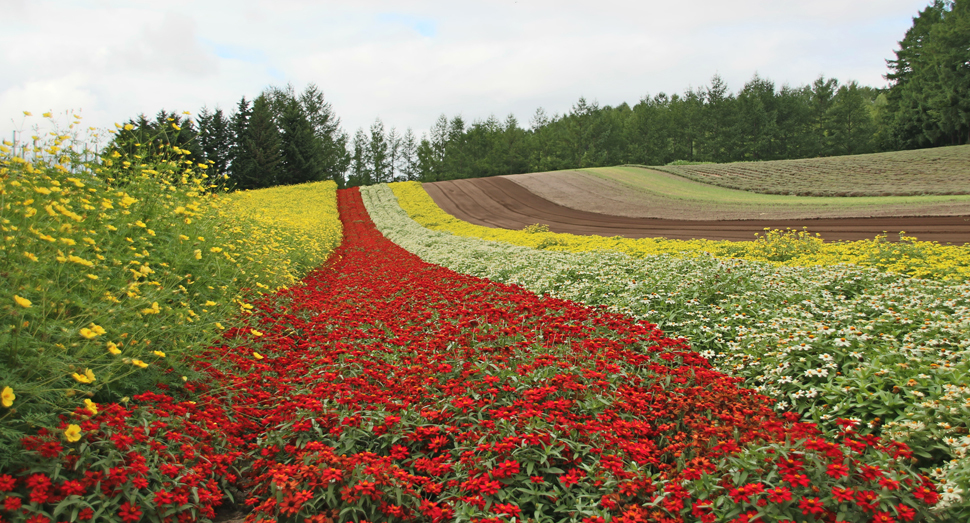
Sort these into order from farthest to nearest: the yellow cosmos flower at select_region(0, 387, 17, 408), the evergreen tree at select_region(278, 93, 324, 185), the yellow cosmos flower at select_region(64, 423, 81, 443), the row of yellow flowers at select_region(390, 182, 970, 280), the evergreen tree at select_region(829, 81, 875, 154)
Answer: the evergreen tree at select_region(829, 81, 875, 154) < the evergreen tree at select_region(278, 93, 324, 185) < the row of yellow flowers at select_region(390, 182, 970, 280) < the yellow cosmos flower at select_region(64, 423, 81, 443) < the yellow cosmos flower at select_region(0, 387, 17, 408)

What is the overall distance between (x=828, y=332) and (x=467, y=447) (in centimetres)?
328

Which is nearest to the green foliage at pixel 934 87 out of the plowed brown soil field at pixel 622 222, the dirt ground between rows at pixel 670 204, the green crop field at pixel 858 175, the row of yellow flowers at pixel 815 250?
the green crop field at pixel 858 175

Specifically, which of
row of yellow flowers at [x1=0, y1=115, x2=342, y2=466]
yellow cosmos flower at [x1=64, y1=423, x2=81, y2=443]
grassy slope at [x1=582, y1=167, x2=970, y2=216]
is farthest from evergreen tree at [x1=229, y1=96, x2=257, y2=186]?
yellow cosmos flower at [x1=64, y1=423, x2=81, y2=443]

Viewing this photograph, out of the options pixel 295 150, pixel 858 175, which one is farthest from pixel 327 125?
pixel 858 175

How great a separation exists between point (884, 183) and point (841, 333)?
28213mm

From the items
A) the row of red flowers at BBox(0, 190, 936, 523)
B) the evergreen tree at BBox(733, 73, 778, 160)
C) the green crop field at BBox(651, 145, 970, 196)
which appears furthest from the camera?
the evergreen tree at BBox(733, 73, 778, 160)

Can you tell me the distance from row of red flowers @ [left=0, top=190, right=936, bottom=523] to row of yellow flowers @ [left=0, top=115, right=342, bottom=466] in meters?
0.26

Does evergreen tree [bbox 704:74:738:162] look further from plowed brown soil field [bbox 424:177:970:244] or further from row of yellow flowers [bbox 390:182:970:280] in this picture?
row of yellow flowers [bbox 390:182:970:280]

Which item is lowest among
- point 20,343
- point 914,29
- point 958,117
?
point 20,343

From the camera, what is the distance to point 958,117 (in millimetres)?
39875

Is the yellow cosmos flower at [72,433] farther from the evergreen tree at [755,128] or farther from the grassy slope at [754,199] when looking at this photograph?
the evergreen tree at [755,128]

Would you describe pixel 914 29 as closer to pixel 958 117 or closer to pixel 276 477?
pixel 958 117

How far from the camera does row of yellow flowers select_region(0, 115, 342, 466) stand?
8.02 ft

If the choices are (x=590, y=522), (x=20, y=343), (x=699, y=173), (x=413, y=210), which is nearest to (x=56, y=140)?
(x=20, y=343)
